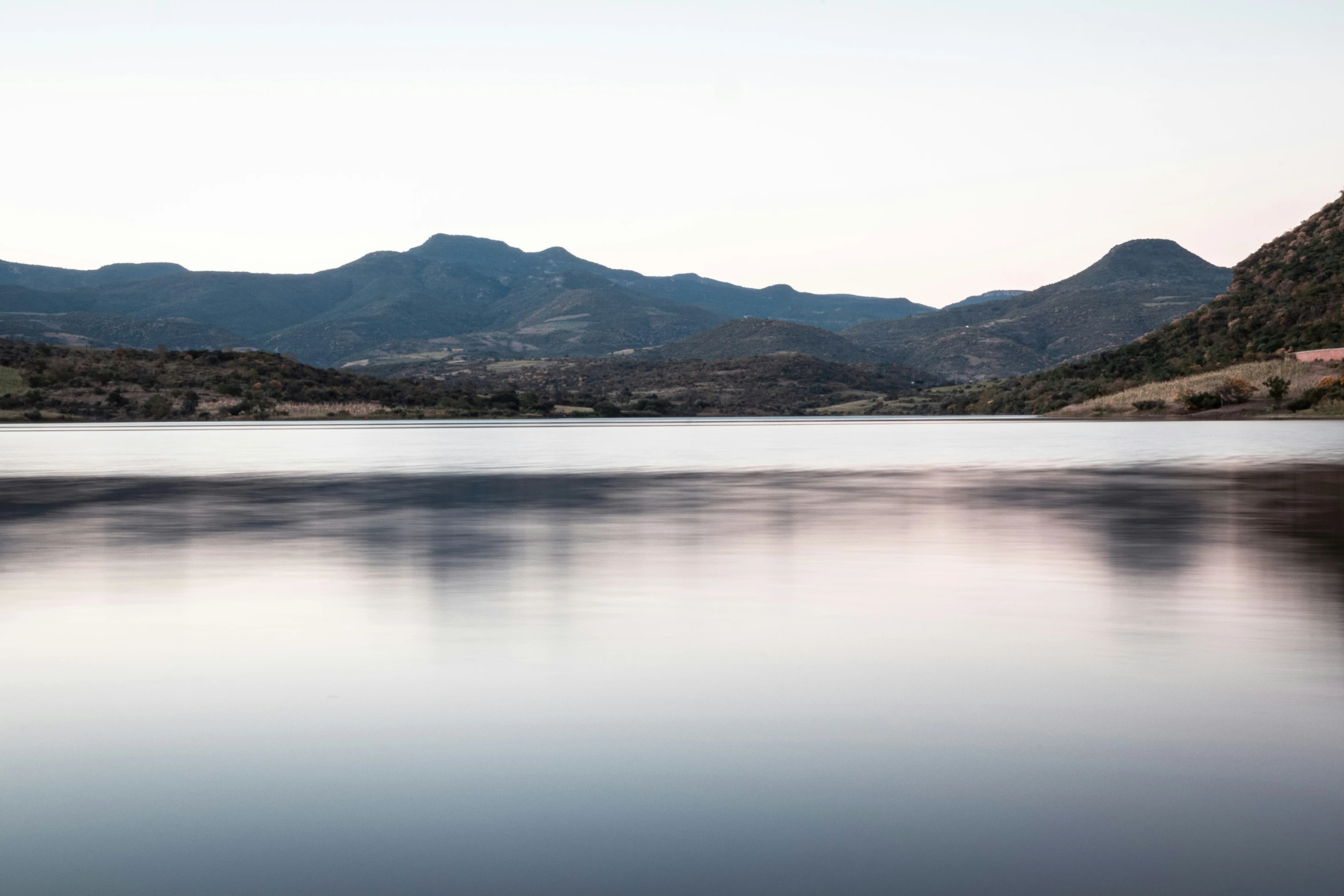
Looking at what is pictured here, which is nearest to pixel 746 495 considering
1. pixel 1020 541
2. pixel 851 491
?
pixel 851 491

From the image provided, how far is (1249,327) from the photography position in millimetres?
141750

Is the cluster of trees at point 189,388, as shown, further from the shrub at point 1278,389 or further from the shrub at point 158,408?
the shrub at point 1278,389

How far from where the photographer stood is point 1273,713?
788 cm

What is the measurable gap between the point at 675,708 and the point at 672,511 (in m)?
16.6

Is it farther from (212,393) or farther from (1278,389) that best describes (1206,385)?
(212,393)

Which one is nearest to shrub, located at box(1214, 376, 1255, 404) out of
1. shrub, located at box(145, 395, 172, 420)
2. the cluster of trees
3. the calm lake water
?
the cluster of trees

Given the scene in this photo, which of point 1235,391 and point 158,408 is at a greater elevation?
point 1235,391

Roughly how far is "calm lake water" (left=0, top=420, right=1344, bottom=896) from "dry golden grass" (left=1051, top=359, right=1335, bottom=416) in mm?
107104

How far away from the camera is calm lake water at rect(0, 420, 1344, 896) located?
17.9ft

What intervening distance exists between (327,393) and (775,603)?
168 m

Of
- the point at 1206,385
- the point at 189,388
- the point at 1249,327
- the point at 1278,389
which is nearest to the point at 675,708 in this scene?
the point at 1278,389

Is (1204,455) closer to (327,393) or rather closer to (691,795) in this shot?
(691,795)

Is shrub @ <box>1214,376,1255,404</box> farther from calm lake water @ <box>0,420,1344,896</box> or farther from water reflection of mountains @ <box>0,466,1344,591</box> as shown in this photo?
calm lake water @ <box>0,420,1344,896</box>

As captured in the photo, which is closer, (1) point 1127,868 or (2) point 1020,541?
(1) point 1127,868
